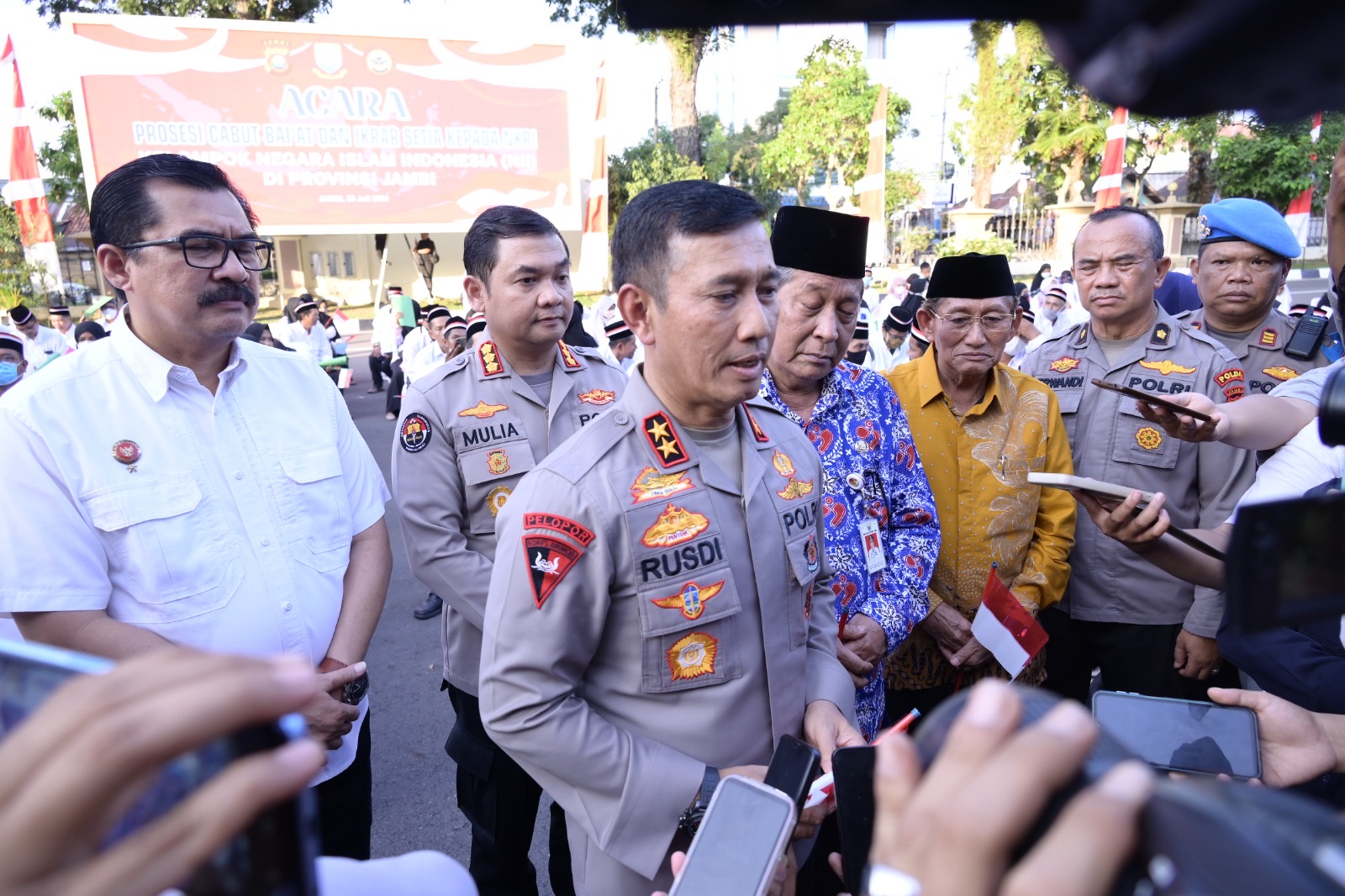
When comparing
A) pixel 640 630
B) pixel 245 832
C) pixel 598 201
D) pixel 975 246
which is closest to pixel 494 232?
pixel 640 630

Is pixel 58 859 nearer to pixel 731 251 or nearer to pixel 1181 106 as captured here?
pixel 1181 106

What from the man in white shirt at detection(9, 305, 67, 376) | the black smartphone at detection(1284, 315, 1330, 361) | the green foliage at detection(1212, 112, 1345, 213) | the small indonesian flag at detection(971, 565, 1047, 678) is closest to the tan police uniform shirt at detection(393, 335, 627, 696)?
the small indonesian flag at detection(971, 565, 1047, 678)

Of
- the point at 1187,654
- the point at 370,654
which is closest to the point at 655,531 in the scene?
the point at 1187,654

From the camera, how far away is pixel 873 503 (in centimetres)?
230

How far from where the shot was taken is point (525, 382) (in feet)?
9.21

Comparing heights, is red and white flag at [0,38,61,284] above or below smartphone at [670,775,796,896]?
above

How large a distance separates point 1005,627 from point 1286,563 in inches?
66.1

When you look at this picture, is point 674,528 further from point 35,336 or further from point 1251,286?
point 35,336

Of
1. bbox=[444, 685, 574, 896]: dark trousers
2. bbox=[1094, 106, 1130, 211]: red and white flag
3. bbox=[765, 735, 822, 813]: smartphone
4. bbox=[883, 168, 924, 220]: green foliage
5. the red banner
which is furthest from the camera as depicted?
bbox=[883, 168, 924, 220]: green foliage

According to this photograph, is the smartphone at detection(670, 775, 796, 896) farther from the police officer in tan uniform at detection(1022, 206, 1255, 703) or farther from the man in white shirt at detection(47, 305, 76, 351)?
the man in white shirt at detection(47, 305, 76, 351)

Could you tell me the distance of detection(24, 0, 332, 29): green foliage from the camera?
768 inches

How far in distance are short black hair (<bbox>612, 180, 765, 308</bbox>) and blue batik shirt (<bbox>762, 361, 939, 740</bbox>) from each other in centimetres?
68

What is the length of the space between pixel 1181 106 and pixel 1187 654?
2684 mm

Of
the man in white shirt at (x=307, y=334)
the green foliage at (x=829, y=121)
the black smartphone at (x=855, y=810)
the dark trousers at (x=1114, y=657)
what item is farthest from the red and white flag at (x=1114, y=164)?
the green foliage at (x=829, y=121)
